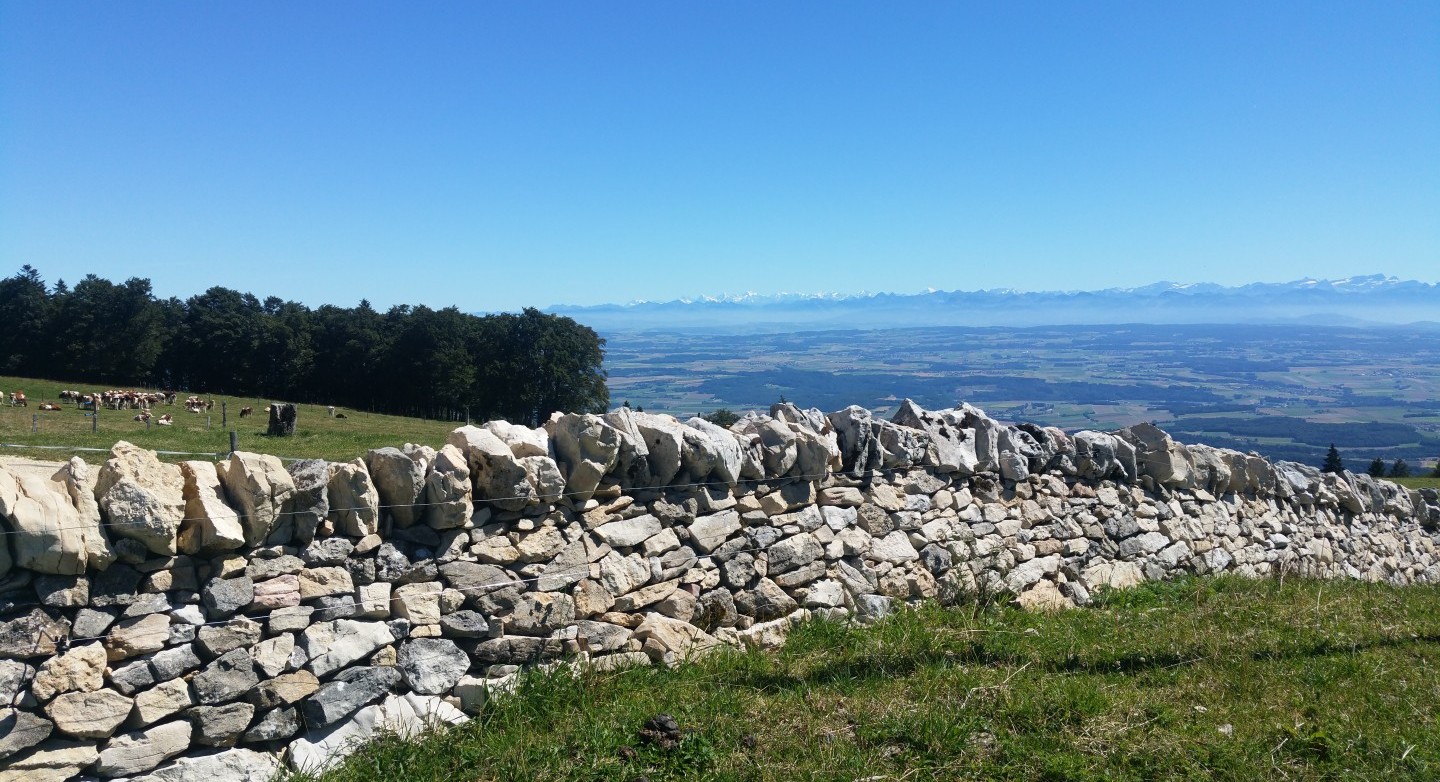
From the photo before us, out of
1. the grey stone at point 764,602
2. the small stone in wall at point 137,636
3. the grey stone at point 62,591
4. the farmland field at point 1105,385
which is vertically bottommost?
the farmland field at point 1105,385

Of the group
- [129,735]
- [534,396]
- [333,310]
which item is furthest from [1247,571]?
[333,310]

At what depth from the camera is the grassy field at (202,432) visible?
18.4 m

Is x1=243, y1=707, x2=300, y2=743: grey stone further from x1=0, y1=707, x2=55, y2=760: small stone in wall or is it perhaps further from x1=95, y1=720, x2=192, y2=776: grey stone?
x1=0, y1=707, x2=55, y2=760: small stone in wall

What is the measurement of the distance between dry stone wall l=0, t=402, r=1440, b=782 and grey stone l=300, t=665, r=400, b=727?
0.01 m

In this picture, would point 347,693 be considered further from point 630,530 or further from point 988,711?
point 988,711

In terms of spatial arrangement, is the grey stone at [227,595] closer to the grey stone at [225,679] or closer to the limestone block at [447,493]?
the grey stone at [225,679]

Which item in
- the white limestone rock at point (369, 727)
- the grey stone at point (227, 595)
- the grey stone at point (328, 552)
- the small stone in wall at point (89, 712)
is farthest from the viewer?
the grey stone at point (328, 552)

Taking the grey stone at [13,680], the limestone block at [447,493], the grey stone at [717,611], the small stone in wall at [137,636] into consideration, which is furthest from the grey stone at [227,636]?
the grey stone at [717,611]

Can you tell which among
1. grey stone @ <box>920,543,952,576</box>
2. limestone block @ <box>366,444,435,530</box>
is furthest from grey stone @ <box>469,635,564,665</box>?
grey stone @ <box>920,543,952,576</box>

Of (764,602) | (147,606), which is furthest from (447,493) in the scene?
(764,602)

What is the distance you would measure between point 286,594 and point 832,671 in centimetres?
378

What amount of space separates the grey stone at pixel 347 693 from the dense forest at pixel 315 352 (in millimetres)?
40724

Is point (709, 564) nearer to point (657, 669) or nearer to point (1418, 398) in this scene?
point (657, 669)

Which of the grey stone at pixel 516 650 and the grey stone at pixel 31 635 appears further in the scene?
the grey stone at pixel 516 650
